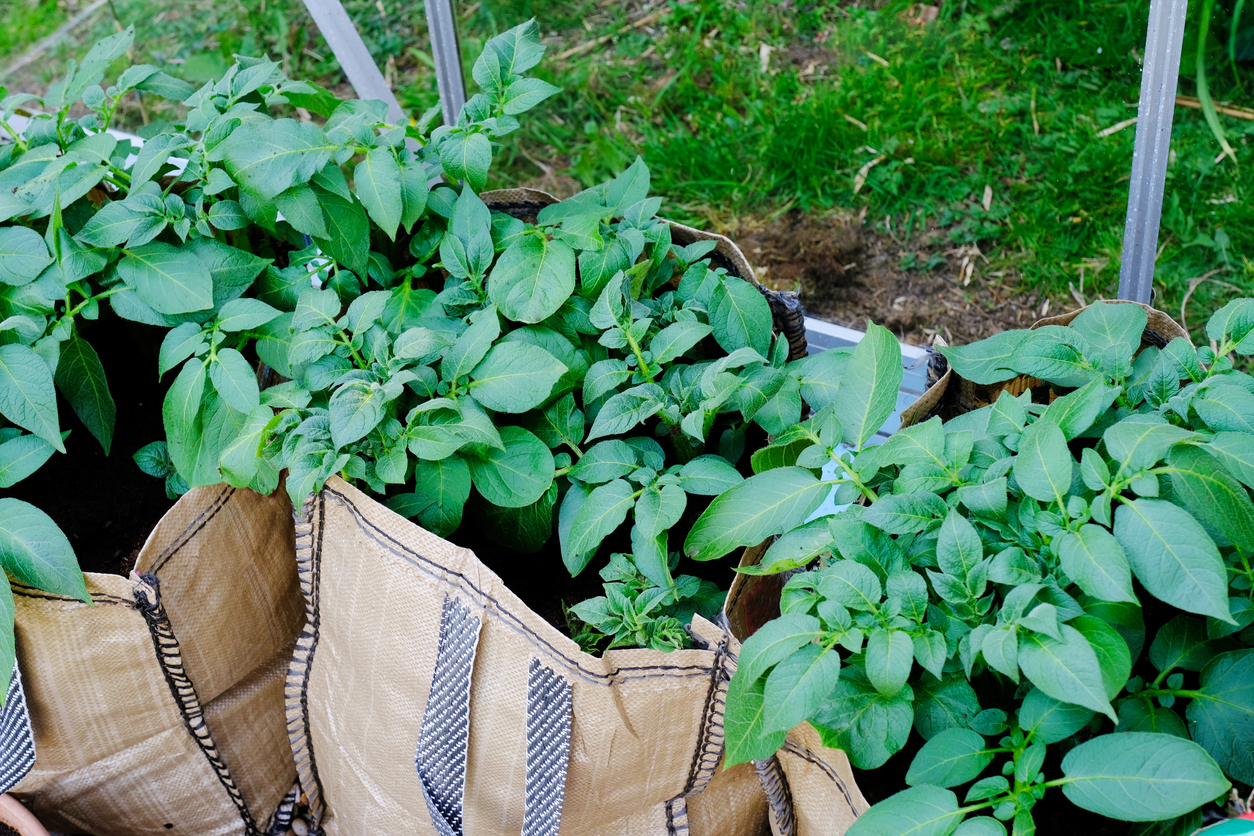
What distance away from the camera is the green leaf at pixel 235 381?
3.58 ft

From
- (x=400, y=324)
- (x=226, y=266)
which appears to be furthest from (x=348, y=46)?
(x=400, y=324)

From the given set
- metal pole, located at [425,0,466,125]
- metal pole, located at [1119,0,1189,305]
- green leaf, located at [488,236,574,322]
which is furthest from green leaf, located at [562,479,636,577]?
metal pole, located at [425,0,466,125]

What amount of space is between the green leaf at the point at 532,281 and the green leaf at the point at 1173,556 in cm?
60

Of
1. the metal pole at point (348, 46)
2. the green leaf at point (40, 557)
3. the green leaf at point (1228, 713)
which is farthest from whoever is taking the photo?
the metal pole at point (348, 46)

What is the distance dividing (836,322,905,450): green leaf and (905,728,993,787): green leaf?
28 centimetres

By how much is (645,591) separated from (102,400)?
726 millimetres

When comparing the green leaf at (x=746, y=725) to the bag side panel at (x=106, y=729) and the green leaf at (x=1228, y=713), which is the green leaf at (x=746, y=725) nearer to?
the green leaf at (x=1228, y=713)

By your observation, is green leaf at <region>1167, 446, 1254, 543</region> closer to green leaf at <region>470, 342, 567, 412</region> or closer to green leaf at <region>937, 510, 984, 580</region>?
green leaf at <region>937, 510, 984, 580</region>

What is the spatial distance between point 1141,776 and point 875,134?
69.8 inches

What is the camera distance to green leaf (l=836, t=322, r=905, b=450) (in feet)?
3.18

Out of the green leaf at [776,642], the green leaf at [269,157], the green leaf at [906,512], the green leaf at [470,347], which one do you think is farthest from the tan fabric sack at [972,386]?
the green leaf at [269,157]

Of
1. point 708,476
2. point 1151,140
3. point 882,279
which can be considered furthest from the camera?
point 882,279

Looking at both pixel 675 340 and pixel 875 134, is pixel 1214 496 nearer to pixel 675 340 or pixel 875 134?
pixel 675 340

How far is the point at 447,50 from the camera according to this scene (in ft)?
5.88
